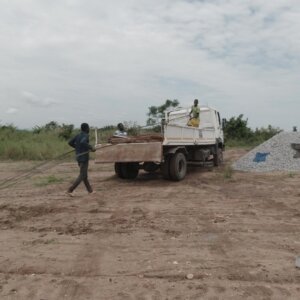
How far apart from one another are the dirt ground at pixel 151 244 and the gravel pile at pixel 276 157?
4841mm

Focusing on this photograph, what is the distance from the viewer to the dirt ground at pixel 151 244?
4668 millimetres

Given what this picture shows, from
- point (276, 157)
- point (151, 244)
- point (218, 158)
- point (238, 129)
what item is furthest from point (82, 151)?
point (238, 129)

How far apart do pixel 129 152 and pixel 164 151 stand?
3.39 ft

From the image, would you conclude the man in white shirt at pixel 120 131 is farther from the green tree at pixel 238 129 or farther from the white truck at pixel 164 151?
the green tree at pixel 238 129

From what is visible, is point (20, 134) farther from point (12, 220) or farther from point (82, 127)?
point (12, 220)

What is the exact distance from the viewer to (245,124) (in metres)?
37.0

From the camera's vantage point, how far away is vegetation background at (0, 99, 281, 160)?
15695 millimetres

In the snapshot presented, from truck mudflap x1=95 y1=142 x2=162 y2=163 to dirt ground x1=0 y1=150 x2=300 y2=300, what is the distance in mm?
1053

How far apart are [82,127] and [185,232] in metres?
4.93

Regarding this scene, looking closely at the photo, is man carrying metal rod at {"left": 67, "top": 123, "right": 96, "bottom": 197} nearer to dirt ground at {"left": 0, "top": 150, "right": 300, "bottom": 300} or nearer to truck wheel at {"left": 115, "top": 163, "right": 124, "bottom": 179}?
dirt ground at {"left": 0, "top": 150, "right": 300, "bottom": 300}

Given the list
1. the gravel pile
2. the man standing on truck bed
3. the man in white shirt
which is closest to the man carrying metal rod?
the man in white shirt

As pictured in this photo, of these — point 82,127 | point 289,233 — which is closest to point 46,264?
point 289,233

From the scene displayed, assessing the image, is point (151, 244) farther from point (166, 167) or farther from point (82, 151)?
point (166, 167)

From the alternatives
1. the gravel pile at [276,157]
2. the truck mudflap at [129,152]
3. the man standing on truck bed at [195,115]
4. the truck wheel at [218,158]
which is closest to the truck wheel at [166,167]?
the truck mudflap at [129,152]
